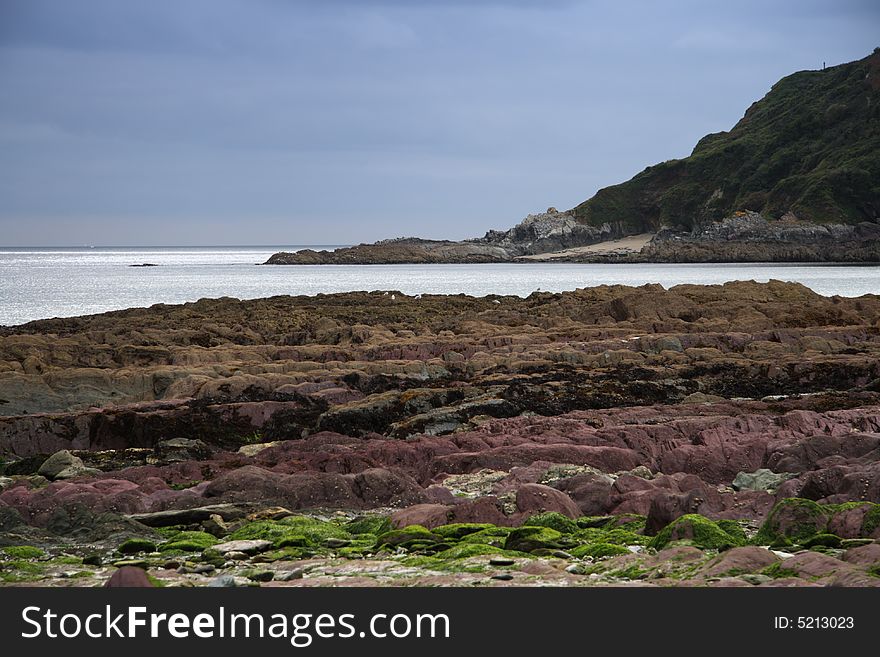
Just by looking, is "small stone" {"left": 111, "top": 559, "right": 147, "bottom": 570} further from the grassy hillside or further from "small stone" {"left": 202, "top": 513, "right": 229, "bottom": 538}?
the grassy hillside

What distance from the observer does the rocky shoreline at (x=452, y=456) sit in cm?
1119

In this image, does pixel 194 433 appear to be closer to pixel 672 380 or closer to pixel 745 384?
pixel 672 380

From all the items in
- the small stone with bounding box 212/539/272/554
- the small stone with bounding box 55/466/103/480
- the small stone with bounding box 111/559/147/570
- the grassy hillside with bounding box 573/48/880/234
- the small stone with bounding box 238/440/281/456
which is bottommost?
the small stone with bounding box 238/440/281/456

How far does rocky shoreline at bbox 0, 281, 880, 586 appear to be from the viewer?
11188 mm

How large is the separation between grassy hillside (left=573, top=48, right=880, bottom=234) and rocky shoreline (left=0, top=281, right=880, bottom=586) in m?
125

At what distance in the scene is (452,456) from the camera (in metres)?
17.1

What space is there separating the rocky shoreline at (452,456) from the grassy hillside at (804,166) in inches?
4915

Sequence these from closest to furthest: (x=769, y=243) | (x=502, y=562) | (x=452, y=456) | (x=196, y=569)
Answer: (x=502, y=562) → (x=196, y=569) → (x=452, y=456) → (x=769, y=243)

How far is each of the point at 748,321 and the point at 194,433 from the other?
19.8 m

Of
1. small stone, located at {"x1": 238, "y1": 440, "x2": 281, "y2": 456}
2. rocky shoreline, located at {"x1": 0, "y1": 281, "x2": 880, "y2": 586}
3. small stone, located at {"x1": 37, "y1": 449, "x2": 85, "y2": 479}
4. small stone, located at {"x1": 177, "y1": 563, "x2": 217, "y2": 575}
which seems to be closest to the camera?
small stone, located at {"x1": 177, "y1": 563, "x2": 217, "y2": 575}

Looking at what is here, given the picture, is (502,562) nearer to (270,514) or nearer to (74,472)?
(270,514)

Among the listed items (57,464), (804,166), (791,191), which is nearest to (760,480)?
(57,464)

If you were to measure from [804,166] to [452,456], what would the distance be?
164 m

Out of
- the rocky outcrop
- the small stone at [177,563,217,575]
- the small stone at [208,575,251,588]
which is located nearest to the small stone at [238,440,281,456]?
the small stone at [177,563,217,575]
